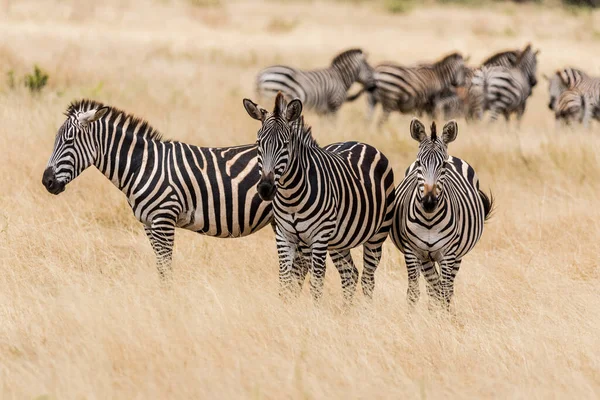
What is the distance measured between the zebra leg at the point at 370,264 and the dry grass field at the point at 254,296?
7.4 inches

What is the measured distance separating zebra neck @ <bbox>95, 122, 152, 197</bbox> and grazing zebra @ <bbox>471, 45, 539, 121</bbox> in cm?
1050

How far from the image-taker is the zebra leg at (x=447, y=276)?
21.4 feet

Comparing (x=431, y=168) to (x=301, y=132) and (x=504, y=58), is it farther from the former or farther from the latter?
(x=504, y=58)

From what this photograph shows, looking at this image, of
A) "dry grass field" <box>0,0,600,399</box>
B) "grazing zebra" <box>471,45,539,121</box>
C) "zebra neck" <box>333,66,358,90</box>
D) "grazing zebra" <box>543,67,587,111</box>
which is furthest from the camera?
"zebra neck" <box>333,66,358,90</box>

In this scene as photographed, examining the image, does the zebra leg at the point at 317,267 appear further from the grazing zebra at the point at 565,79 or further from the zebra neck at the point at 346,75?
the zebra neck at the point at 346,75

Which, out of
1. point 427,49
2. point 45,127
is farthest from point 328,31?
point 45,127

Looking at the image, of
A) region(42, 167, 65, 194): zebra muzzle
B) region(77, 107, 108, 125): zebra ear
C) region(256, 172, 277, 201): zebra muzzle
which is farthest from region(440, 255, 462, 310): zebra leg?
region(42, 167, 65, 194): zebra muzzle

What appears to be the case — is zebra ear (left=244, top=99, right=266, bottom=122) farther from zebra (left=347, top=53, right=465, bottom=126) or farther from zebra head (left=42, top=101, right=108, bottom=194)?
zebra (left=347, top=53, right=465, bottom=126)

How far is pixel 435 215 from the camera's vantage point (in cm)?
631

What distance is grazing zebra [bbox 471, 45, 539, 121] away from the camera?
16391 mm

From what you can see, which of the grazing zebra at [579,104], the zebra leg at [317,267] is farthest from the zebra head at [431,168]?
the grazing zebra at [579,104]

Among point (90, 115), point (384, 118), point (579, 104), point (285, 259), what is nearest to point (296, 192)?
point (285, 259)

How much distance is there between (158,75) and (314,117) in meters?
3.64

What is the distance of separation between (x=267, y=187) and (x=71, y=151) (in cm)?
188
